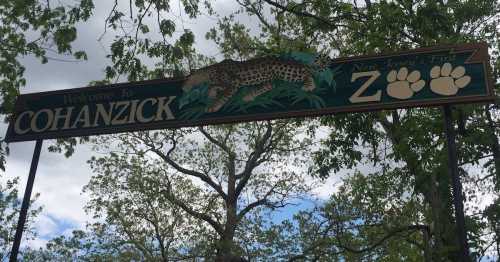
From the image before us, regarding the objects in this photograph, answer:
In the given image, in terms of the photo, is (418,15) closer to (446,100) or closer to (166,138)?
(446,100)

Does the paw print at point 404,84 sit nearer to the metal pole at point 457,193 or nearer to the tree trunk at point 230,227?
the metal pole at point 457,193

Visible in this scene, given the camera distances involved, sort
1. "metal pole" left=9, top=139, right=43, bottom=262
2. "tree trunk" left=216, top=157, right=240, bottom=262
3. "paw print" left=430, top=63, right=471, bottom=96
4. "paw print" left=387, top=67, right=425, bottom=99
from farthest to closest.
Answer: "tree trunk" left=216, top=157, right=240, bottom=262, "metal pole" left=9, top=139, right=43, bottom=262, "paw print" left=387, top=67, right=425, bottom=99, "paw print" left=430, top=63, right=471, bottom=96

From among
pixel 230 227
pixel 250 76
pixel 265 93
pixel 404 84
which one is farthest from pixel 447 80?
pixel 230 227

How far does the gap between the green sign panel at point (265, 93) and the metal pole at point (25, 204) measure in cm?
20

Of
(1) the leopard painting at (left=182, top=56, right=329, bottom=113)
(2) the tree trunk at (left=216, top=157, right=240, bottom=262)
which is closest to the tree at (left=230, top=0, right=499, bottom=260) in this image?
(1) the leopard painting at (left=182, top=56, right=329, bottom=113)

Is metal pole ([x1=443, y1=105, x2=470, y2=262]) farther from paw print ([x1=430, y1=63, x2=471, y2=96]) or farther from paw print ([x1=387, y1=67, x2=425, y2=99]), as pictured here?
paw print ([x1=387, y1=67, x2=425, y2=99])

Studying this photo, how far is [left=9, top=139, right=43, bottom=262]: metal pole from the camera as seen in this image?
179 inches

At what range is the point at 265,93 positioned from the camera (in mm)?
4750

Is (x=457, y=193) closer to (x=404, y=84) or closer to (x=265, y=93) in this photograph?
(x=404, y=84)

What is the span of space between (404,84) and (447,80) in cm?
36

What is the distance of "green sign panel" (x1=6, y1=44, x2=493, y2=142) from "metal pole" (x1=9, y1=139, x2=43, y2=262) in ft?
0.67

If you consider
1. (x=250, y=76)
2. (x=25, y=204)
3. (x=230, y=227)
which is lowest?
(x=25, y=204)

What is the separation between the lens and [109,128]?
16.3 ft

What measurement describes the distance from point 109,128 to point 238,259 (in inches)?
538
